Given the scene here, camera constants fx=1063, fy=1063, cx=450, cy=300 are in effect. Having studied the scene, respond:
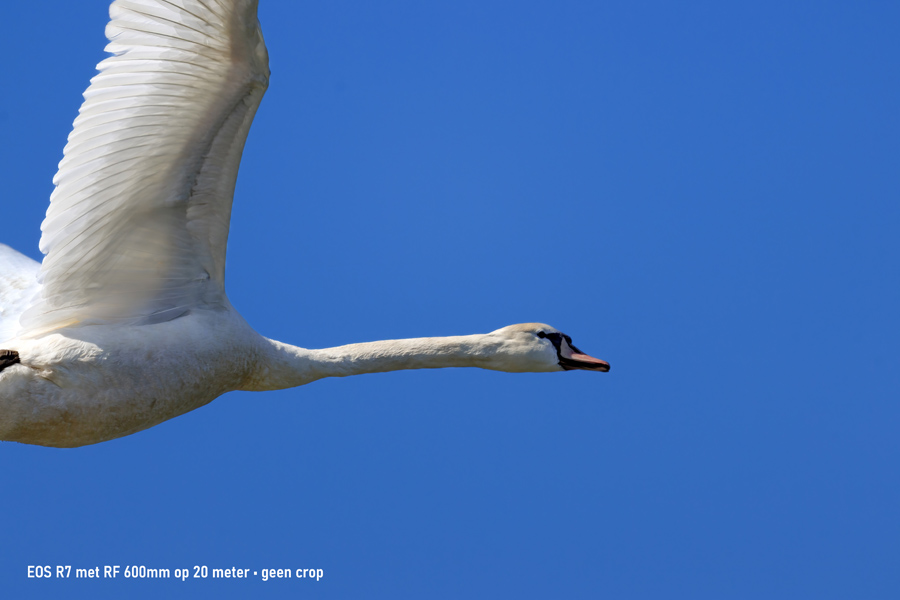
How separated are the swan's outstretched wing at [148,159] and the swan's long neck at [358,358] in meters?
1.00

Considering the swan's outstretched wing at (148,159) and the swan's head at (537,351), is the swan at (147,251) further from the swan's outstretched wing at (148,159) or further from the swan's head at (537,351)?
the swan's head at (537,351)

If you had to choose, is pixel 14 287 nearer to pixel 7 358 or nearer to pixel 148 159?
pixel 7 358

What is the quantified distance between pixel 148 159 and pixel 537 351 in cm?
Result: 340

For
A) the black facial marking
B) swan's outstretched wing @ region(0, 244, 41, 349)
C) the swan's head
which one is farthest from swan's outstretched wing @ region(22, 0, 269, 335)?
the swan's head

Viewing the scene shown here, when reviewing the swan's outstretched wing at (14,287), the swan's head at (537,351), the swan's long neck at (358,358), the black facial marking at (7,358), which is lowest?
the black facial marking at (7,358)

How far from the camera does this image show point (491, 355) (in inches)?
326

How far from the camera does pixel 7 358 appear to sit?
685 cm

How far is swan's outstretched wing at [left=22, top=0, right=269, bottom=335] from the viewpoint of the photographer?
21.0ft

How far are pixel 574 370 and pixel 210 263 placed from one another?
10.2ft

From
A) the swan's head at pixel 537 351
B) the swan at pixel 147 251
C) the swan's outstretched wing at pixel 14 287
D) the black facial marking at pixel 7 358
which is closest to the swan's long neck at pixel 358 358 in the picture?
the swan at pixel 147 251

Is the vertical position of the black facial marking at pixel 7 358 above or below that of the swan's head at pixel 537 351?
below

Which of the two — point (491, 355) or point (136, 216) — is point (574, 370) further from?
point (136, 216)

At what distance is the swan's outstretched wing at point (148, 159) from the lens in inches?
252

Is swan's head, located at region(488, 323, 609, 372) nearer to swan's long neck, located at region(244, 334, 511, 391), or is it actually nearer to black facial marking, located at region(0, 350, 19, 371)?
swan's long neck, located at region(244, 334, 511, 391)
